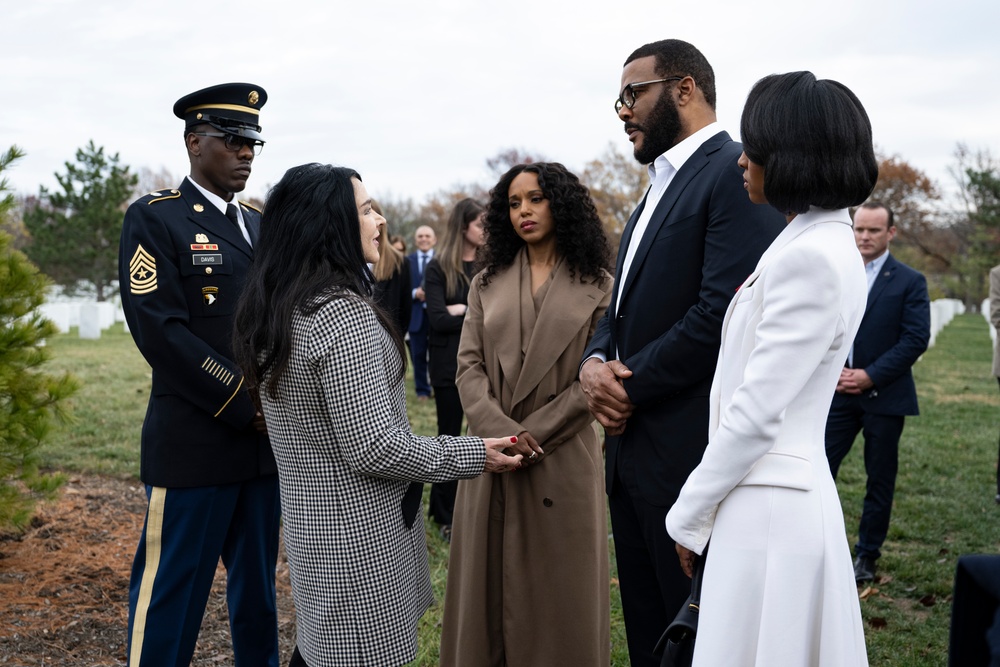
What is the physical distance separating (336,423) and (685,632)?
114 centimetres

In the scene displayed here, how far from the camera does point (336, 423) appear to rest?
259 cm

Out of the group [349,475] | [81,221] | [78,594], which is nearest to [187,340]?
[349,475]

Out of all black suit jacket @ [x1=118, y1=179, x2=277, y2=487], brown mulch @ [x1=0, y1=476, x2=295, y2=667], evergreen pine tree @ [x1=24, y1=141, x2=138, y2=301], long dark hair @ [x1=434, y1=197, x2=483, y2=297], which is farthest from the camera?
evergreen pine tree @ [x1=24, y1=141, x2=138, y2=301]

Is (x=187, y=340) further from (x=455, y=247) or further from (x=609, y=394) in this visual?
(x=455, y=247)

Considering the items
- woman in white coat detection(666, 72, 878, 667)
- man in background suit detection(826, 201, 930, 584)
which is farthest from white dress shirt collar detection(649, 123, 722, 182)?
man in background suit detection(826, 201, 930, 584)

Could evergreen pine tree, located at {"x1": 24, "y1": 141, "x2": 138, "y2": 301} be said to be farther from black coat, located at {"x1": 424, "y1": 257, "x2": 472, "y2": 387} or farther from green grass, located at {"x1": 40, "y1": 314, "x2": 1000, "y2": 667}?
black coat, located at {"x1": 424, "y1": 257, "x2": 472, "y2": 387}

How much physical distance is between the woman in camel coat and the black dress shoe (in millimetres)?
2608

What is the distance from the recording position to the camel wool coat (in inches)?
139

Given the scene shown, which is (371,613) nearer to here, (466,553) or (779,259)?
(466,553)

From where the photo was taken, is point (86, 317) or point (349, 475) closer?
point (349, 475)

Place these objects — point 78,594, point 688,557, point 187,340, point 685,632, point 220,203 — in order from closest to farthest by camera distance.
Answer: point 685,632, point 688,557, point 187,340, point 220,203, point 78,594

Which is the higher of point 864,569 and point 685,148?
point 685,148

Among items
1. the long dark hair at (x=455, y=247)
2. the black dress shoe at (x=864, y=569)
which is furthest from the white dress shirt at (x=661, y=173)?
the long dark hair at (x=455, y=247)

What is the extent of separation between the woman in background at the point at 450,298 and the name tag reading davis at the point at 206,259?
127 inches
